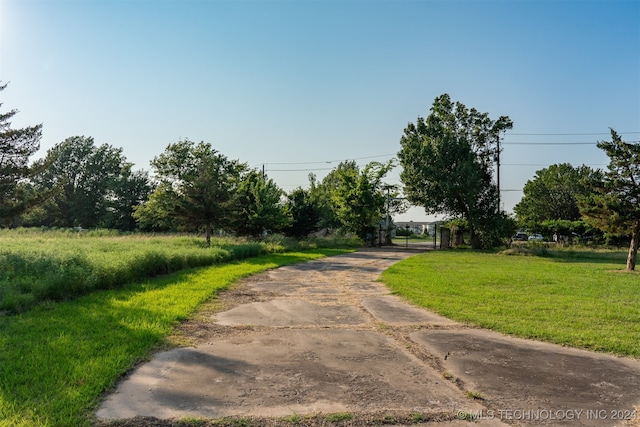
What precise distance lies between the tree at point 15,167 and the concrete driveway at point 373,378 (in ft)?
33.3

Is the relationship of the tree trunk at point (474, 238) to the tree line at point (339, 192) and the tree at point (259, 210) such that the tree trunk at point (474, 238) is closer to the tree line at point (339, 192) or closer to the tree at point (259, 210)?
the tree line at point (339, 192)

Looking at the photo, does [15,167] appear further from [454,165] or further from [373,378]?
[454,165]

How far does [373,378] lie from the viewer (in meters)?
4.04

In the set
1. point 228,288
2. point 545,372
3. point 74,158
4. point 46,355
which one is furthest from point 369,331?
point 74,158

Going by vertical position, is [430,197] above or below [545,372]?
above

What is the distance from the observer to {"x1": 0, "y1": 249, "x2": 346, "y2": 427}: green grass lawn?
3180mm

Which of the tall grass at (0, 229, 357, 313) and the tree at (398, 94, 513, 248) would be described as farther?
the tree at (398, 94, 513, 248)

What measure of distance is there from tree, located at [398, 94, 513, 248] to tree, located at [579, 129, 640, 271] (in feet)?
43.6

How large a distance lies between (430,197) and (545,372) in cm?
2732

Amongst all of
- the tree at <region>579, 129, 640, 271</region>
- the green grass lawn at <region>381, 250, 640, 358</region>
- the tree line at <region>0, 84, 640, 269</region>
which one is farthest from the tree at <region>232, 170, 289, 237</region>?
the tree at <region>579, 129, 640, 271</region>

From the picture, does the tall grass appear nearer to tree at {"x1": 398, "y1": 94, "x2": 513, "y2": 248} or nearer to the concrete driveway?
the concrete driveway

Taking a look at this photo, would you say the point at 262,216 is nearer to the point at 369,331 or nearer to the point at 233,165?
the point at 233,165

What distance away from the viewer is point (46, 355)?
4383 mm

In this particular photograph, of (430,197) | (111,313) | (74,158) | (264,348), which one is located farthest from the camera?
(74,158)
